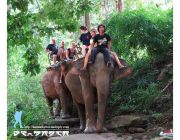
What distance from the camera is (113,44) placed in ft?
20.0

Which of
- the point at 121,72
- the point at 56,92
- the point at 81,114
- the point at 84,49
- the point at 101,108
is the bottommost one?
the point at 81,114

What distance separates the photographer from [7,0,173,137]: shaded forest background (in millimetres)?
5617

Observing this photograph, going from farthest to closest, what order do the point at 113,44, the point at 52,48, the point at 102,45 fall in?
the point at 113,44
the point at 52,48
the point at 102,45

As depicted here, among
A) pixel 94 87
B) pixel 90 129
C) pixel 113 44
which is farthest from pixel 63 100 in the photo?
pixel 113 44

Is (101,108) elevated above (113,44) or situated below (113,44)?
below

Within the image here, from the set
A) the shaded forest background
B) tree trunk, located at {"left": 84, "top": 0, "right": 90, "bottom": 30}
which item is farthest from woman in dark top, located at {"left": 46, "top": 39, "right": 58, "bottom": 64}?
tree trunk, located at {"left": 84, "top": 0, "right": 90, "bottom": 30}

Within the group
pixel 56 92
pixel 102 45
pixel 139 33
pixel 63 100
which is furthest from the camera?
pixel 56 92

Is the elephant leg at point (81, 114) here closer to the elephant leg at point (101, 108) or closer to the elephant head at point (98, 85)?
the elephant head at point (98, 85)

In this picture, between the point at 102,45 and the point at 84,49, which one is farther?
the point at 84,49

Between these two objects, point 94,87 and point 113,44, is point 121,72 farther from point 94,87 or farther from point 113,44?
point 113,44

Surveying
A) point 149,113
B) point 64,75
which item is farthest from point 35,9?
point 149,113

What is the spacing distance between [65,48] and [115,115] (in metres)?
1.06

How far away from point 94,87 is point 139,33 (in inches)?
39.9

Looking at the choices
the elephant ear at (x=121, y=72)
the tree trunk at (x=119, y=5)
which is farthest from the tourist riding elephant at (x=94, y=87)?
the tree trunk at (x=119, y=5)
